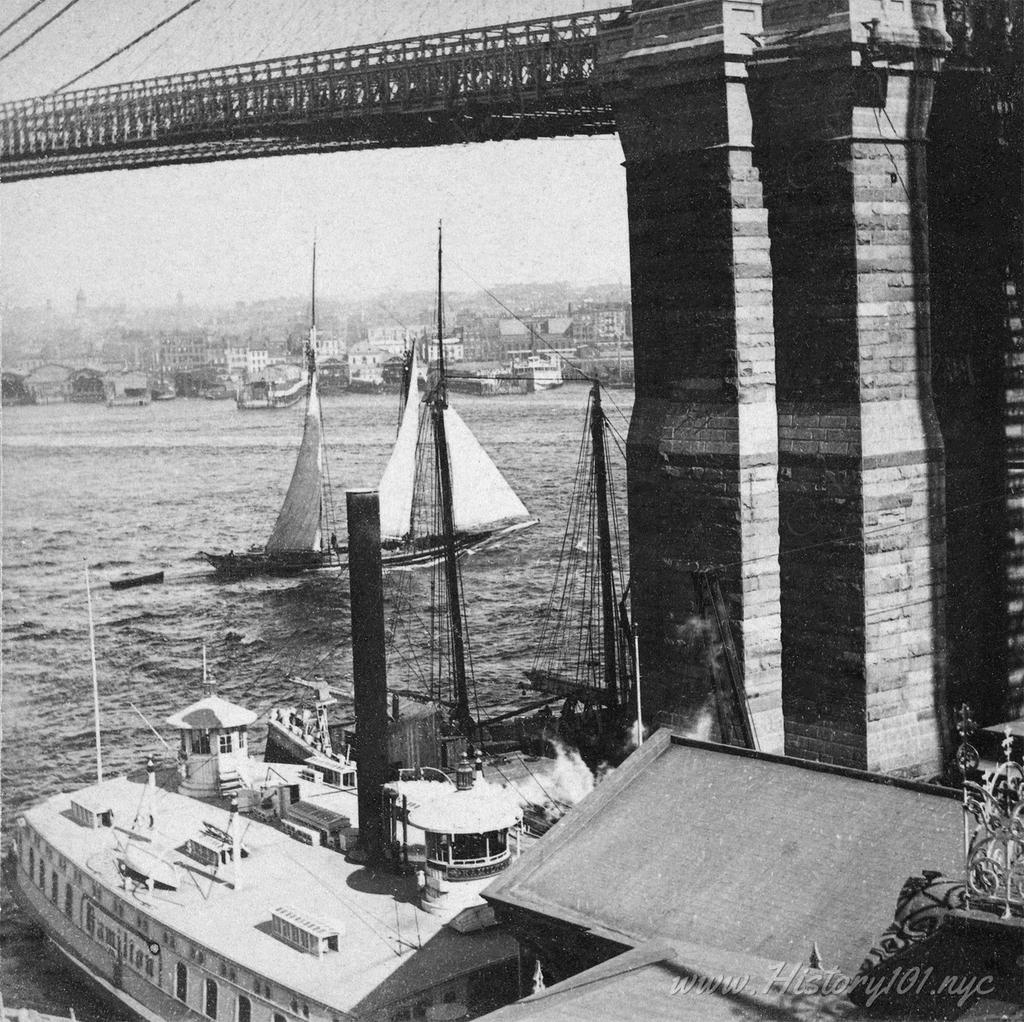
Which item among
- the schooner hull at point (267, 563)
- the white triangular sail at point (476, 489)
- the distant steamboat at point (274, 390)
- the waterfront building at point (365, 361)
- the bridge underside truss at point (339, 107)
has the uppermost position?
the bridge underside truss at point (339, 107)

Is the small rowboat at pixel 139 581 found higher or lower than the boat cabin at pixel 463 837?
lower

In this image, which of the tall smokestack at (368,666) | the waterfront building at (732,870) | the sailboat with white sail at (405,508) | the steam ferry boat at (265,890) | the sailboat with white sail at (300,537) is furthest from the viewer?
the sailboat with white sail at (300,537)

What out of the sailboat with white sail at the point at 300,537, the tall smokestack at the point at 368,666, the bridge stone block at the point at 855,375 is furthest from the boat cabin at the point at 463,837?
the sailboat with white sail at the point at 300,537

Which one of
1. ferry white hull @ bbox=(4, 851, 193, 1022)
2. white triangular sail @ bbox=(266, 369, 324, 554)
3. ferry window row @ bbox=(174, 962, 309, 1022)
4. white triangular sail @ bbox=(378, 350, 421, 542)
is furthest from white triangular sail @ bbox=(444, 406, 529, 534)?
ferry window row @ bbox=(174, 962, 309, 1022)

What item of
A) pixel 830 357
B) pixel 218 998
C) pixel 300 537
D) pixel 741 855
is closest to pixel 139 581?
pixel 300 537

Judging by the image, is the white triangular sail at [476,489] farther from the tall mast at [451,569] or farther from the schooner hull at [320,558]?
the tall mast at [451,569]

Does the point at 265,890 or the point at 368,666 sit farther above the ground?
the point at 368,666

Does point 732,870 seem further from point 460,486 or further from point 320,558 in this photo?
point 320,558

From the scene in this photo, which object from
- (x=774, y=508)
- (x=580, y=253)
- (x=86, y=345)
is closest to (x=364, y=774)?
(x=774, y=508)
